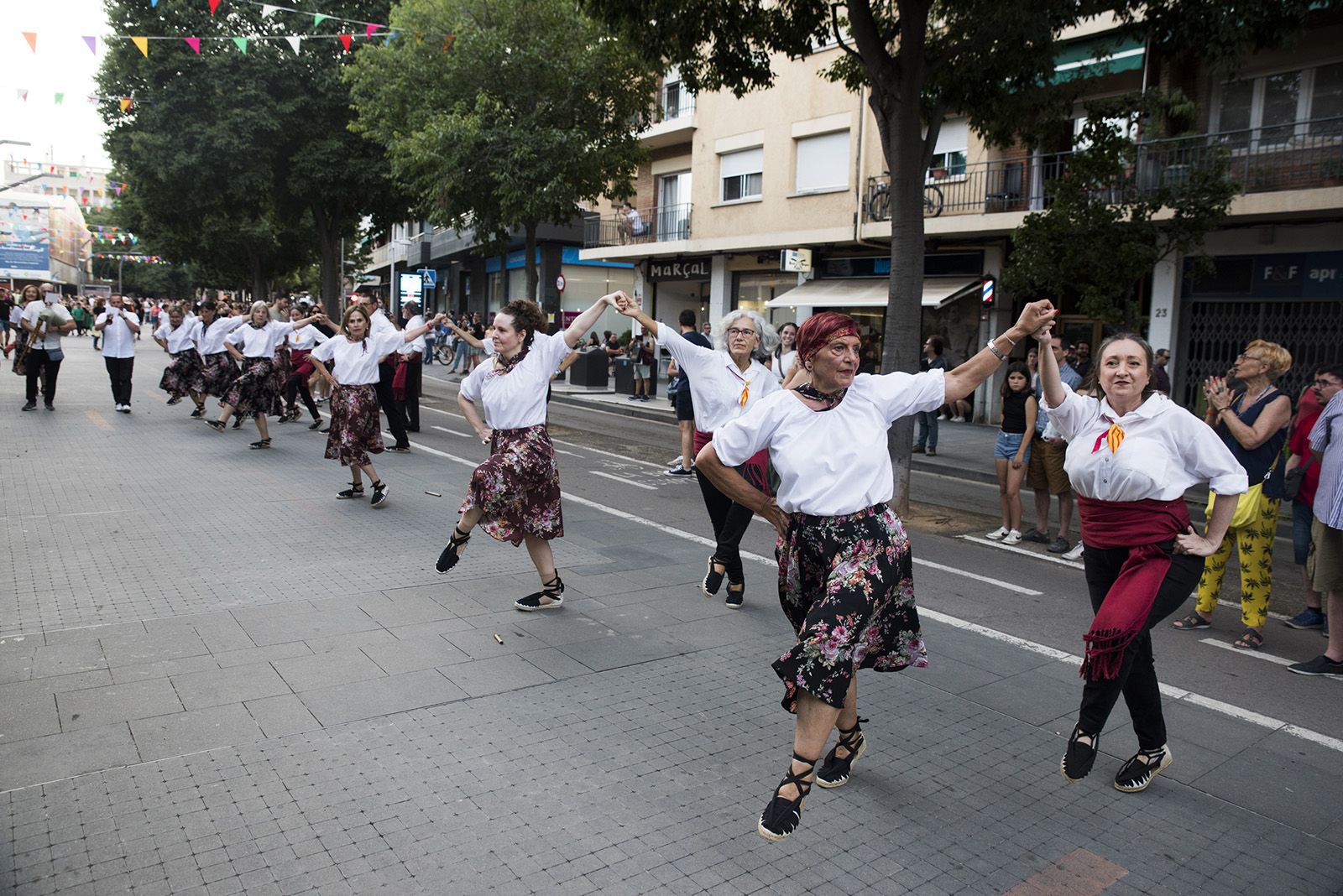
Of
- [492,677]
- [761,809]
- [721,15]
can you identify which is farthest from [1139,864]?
[721,15]

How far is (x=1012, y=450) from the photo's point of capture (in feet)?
29.2

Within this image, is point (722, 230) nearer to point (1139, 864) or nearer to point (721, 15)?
point (721, 15)

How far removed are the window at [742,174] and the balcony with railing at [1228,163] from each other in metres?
6.77

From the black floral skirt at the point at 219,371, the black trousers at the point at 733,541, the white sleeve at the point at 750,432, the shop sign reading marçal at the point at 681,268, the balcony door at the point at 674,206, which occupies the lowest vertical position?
the black trousers at the point at 733,541

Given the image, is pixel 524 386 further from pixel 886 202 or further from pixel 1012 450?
pixel 886 202

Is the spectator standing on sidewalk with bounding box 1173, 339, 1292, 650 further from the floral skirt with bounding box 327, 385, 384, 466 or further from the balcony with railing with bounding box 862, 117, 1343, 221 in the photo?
the balcony with railing with bounding box 862, 117, 1343, 221

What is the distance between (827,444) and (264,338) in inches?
457

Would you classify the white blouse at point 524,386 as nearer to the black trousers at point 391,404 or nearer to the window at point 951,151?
the black trousers at point 391,404

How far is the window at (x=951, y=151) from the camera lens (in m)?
19.9

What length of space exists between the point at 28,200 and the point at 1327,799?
347 feet

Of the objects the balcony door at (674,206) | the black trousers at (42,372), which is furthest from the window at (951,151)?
the black trousers at (42,372)

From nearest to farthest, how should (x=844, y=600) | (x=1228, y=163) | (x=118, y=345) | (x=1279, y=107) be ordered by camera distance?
1. (x=844, y=600)
2. (x=1228, y=163)
3. (x=118, y=345)
4. (x=1279, y=107)

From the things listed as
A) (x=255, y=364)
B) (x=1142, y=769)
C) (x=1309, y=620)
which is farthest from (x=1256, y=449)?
Answer: (x=255, y=364)

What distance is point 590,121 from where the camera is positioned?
721 inches
